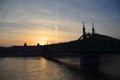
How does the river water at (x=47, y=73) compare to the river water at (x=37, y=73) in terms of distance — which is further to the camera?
the river water at (x=47, y=73)

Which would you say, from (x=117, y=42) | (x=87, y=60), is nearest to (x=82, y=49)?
(x=87, y=60)

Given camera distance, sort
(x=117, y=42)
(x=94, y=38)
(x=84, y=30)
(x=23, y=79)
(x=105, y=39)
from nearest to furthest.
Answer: (x=23, y=79) < (x=117, y=42) < (x=105, y=39) < (x=94, y=38) < (x=84, y=30)

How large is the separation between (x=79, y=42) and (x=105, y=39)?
17.6 m

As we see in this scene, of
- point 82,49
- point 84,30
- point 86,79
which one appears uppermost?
point 84,30

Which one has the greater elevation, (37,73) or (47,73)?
(37,73)

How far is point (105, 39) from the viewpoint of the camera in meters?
87.1

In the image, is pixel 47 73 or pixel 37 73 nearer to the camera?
pixel 37 73

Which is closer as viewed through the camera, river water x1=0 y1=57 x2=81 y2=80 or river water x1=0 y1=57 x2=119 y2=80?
river water x1=0 y1=57 x2=81 y2=80

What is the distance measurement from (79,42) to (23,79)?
171 ft

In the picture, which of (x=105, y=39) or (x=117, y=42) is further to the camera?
(x=105, y=39)

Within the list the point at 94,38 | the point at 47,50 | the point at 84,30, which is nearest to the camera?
the point at 94,38

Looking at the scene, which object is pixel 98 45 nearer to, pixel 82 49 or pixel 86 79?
pixel 82 49

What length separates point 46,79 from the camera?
5425 centimetres

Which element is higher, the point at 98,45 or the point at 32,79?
the point at 98,45
